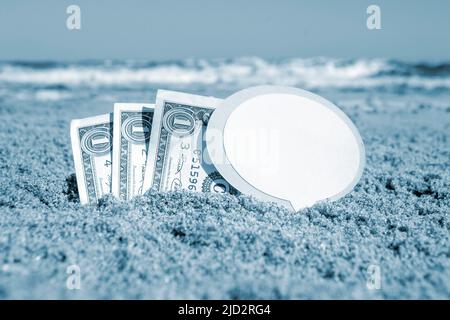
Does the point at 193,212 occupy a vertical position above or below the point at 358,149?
below

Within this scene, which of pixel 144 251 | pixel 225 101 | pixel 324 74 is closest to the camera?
pixel 144 251

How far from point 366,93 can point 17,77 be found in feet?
26.3

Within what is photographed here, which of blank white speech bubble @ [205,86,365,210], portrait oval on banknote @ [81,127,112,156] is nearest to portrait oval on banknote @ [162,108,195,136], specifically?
blank white speech bubble @ [205,86,365,210]

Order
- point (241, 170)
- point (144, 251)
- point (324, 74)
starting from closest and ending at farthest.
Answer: point (144, 251) < point (241, 170) < point (324, 74)

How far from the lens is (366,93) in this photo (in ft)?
25.2

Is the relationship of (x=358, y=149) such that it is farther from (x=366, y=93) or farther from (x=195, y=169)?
(x=366, y=93)

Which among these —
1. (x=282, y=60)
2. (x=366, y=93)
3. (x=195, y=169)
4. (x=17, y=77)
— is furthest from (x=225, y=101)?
(x=282, y=60)

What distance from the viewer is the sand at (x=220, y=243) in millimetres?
1213

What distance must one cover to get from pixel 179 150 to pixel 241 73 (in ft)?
33.8

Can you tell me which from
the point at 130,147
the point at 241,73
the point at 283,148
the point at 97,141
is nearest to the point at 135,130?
the point at 130,147

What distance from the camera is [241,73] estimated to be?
11.9 metres
